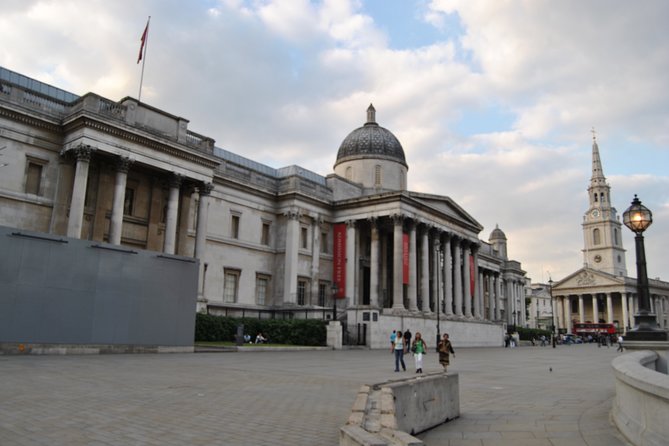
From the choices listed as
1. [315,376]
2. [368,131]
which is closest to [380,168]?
[368,131]

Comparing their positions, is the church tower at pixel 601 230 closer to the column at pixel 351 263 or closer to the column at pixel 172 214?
the column at pixel 351 263

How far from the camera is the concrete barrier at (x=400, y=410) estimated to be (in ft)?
16.8

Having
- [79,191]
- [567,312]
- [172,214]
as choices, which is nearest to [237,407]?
[79,191]

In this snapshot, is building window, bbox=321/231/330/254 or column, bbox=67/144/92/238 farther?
building window, bbox=321/231/330/254

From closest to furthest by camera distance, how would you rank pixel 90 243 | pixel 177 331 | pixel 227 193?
pixel 90 243
pixel 177 331
pixel 227 193

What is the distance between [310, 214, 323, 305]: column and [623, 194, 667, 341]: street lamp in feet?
108

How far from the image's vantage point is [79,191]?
30.3m

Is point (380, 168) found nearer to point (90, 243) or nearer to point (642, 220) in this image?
point (90, 243)

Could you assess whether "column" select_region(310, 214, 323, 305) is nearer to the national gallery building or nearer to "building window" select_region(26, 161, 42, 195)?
the national gallery building

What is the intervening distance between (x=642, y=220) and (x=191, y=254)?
30721mm

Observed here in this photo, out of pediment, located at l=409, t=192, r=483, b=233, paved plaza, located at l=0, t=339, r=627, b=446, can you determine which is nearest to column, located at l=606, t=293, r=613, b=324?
pediment, located at l=409, t=192, r=483, b=233

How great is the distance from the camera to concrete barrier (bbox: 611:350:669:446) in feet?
18.4

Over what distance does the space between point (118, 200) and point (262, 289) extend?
16274mm

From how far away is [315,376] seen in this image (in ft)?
56.5
